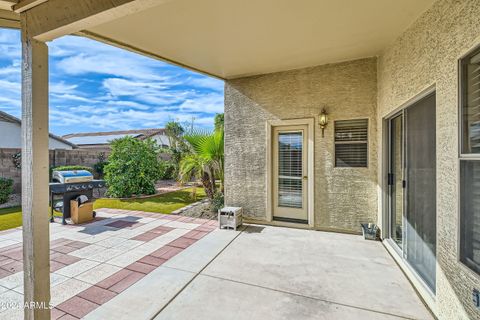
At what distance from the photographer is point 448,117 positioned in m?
1.96

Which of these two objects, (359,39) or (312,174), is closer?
(359,39)

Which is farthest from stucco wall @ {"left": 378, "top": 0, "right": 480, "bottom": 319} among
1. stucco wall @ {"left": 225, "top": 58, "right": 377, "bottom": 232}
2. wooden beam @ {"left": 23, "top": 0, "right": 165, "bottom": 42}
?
wooden beam @ {"left": 23, "top": 0, "right": 165, "bottom": 42}

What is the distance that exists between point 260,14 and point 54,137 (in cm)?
1766

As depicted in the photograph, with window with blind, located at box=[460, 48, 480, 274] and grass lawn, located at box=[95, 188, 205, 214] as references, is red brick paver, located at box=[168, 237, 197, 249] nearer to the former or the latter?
grass lawn, located at box=[95, 188, 205, 214]

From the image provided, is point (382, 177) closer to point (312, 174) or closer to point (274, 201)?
point (312, 174)

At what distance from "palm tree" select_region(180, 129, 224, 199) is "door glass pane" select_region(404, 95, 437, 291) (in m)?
4.19

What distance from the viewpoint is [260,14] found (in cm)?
285

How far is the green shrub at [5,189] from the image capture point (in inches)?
259

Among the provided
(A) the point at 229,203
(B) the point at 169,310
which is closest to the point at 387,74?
(A) the point at 229,203

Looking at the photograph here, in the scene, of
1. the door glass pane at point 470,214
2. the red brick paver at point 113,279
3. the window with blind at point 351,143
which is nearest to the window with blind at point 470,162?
the door glass pane at point 470,214

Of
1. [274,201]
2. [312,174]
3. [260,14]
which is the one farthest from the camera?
[274,201]

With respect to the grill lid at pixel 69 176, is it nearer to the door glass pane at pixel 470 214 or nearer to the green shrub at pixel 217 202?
the green shrub at pixel 217 202

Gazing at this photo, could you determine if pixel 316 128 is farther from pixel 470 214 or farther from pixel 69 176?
pixel 69 176

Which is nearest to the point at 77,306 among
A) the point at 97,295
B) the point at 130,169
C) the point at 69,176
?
the point at 97,295
